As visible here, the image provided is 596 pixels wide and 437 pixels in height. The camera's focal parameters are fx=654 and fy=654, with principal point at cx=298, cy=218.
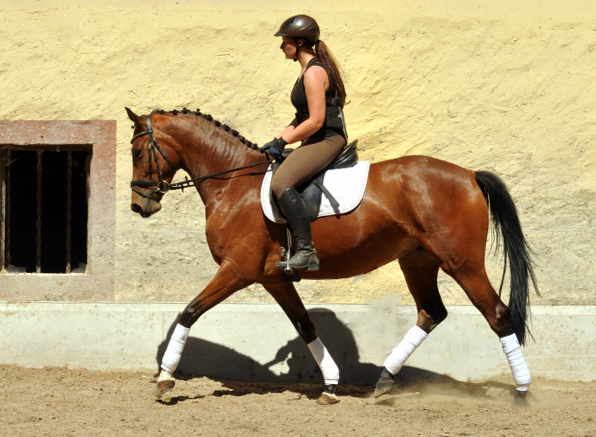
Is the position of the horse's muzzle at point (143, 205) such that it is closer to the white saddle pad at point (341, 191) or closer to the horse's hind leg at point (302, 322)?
the white saddle pad at point (341, 191)

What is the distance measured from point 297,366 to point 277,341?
28 centimetres

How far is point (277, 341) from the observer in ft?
19.1

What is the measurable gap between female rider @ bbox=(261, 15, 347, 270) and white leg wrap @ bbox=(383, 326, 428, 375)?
1097mm

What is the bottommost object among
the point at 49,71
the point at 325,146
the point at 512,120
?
the point at 325,146

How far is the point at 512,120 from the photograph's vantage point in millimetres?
6297

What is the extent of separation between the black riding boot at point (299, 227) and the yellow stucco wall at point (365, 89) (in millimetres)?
1691

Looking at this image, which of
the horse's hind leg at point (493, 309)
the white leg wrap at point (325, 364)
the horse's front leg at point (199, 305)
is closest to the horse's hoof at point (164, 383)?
the horse's front leg at point (199, 305)

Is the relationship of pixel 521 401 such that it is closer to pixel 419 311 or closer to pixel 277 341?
pixel 419 311

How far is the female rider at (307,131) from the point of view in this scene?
4594 mm

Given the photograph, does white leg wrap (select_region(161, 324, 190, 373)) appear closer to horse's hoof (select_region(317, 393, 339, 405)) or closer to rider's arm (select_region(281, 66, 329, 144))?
horse's hoof (select_region(317, 393, 339, 405))

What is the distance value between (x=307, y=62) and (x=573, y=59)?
9.87ft

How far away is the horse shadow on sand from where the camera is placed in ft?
18.7

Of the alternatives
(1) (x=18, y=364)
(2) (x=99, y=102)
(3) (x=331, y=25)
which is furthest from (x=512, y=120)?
(1) (x=18, y=364)

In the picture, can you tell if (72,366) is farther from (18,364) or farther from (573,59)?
(573,59)
